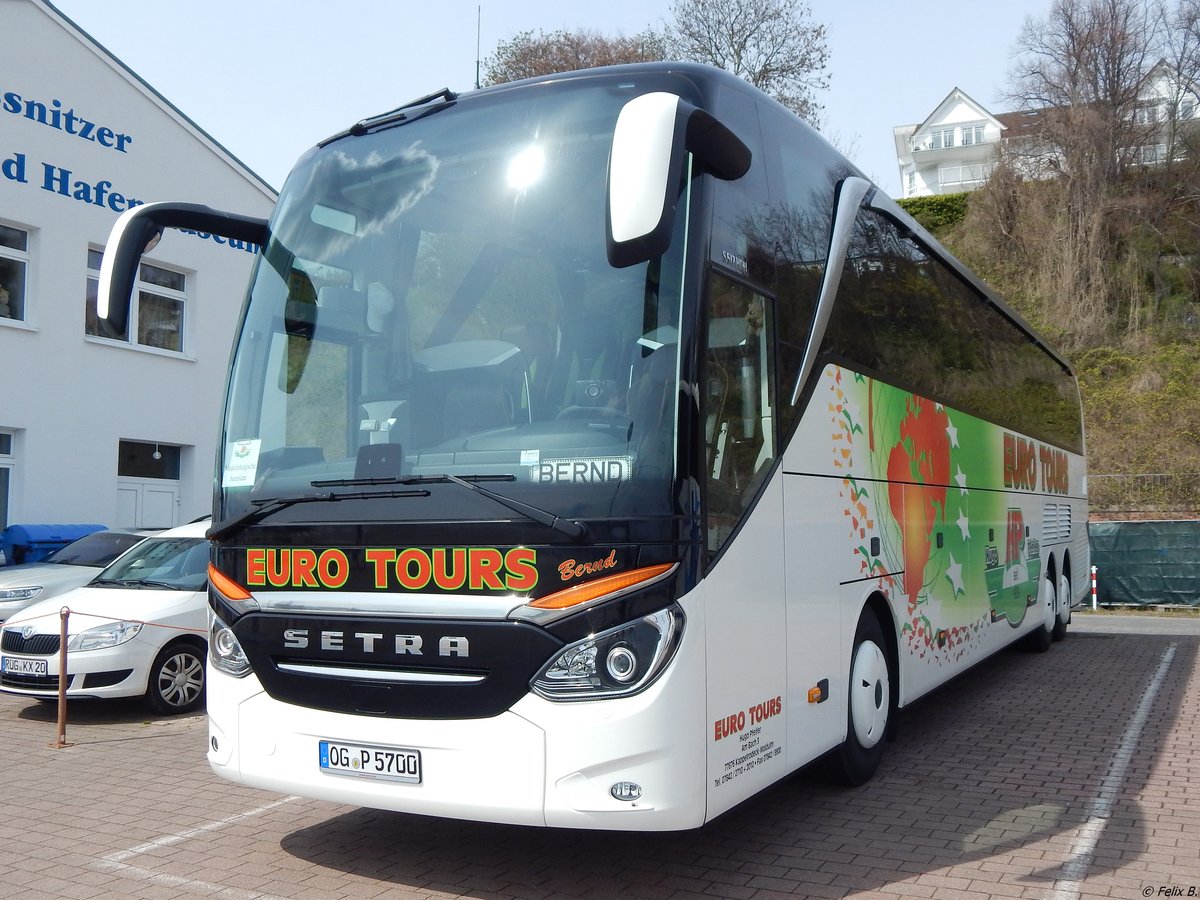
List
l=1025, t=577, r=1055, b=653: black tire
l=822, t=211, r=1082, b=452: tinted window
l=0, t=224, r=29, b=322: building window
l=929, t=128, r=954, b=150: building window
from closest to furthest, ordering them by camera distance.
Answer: l=822, t=211, r=1082, b=452: tinted window < l=1025, t=577, r=1055, b=653: black tire < l=0, t=224, r=29, b=322: building window < l=929, t=128, r=954, b=150: building window

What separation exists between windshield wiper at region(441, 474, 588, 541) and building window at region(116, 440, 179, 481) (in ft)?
56.4

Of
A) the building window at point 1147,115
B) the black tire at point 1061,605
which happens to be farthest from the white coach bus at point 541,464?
the building window at point 1147,115

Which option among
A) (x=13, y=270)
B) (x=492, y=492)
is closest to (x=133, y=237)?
(x=492, y=492)

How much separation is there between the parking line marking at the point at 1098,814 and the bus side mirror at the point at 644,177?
3309 millimetres

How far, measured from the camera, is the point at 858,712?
6480 mm

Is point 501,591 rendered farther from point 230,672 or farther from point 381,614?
point 230,672

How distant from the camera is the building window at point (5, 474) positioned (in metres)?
17.9

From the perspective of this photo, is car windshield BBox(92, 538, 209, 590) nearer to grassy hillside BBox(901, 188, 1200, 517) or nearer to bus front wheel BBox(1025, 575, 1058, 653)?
bus front wheel BBox(1025, 575, 1058, 653)

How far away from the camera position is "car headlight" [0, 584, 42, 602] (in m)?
12.0

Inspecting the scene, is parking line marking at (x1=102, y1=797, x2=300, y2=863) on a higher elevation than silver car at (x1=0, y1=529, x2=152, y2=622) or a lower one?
lower

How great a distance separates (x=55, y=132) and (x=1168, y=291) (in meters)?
35.7

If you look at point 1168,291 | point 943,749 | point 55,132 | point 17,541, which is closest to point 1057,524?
point 943,749

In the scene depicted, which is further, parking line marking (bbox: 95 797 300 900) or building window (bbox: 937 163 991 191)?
building window (bbox: 937 163 991 191)

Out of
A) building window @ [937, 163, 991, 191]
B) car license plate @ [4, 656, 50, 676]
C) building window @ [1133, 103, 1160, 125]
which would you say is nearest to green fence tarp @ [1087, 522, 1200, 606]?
car license plate @ [4, 656, 50, 676]
